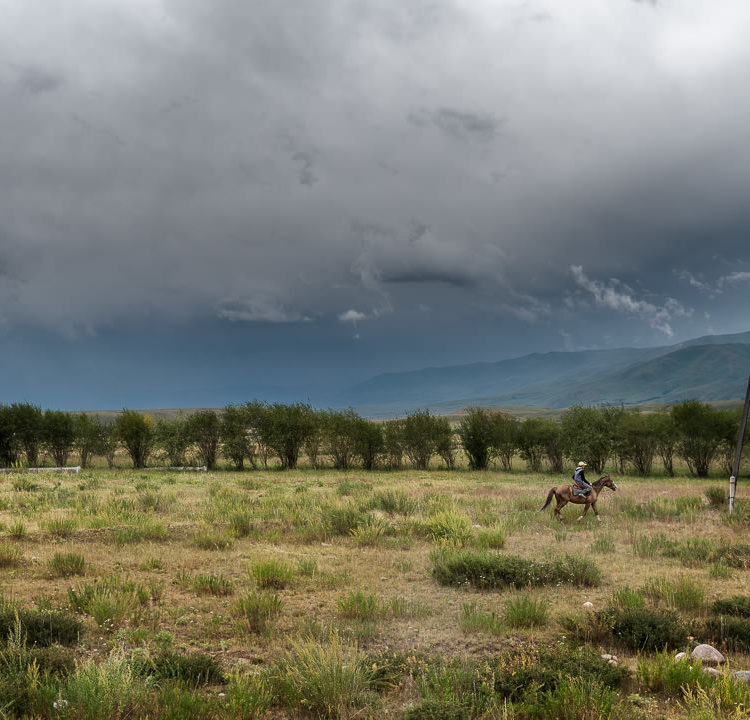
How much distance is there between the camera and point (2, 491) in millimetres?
22812

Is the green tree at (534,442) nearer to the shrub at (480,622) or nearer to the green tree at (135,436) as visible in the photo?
the green tree at (135,436)

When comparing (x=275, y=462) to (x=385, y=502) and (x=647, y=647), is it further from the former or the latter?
(x=647, y=647)

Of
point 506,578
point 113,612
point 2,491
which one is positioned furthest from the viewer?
point 2,491

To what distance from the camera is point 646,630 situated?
717 centimetres

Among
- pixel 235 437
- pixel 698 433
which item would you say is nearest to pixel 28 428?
pixel 235 437

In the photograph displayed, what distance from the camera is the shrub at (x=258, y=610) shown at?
7.67 m

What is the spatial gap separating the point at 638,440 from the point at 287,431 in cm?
3605

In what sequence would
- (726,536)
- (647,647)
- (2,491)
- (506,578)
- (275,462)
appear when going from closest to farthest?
(647,647), (506,578), (726,536), (2,491), (275,462)

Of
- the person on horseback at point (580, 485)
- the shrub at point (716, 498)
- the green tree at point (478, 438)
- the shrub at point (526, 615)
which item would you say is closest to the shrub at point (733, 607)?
the shrub at point (526, 615)

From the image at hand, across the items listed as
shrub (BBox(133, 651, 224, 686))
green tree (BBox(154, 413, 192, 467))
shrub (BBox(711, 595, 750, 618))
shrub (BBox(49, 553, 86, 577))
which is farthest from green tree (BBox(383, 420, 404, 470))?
shrub (BBox(133, 651, 224, 686))

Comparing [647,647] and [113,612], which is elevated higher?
[113,612]

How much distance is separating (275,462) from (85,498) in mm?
38370

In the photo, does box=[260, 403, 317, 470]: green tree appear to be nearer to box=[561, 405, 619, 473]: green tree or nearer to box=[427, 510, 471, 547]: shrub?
box=[561, 405, 619, 473]: green tree

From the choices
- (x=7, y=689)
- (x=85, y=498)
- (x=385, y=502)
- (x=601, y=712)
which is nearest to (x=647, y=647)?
(x=601, y=712)
